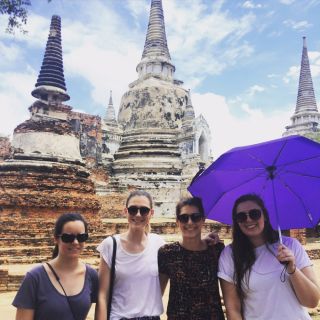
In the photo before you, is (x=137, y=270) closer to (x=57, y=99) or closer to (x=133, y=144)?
(x=57, y=99)

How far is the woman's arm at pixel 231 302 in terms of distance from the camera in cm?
263

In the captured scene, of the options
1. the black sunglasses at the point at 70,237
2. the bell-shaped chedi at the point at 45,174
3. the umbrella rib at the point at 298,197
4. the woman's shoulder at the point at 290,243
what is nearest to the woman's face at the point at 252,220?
the woman's shoulder at the point at 290,243

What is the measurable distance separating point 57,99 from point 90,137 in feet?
14.2

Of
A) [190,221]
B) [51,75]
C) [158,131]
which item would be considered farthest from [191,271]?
[158,131]

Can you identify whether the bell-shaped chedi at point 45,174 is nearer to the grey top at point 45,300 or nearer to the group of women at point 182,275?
the group of women at point 182,275

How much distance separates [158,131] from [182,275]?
82.0ft

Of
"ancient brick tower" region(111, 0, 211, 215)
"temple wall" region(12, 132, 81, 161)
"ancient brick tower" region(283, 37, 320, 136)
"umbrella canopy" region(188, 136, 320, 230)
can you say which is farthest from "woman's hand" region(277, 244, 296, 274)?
"ancient brick tower" region(283, 37, 320, 136)

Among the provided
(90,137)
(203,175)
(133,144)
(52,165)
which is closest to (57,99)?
(90,137)

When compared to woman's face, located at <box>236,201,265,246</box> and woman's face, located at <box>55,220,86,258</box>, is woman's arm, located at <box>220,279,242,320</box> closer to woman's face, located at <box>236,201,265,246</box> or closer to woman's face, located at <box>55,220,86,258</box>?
woman's face, located at <box>236,201,265,246</box>

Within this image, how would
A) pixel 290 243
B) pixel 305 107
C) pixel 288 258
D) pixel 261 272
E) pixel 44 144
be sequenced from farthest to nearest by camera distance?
pixel 305 107 < pixel 44 144 < pixel 290 243 < pixel 261 272 < pixel 288 258

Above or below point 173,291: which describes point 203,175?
above

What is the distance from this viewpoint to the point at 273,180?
309 centimetres

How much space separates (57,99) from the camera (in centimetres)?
2270

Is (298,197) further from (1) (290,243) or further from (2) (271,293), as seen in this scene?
(2) (271,293)
